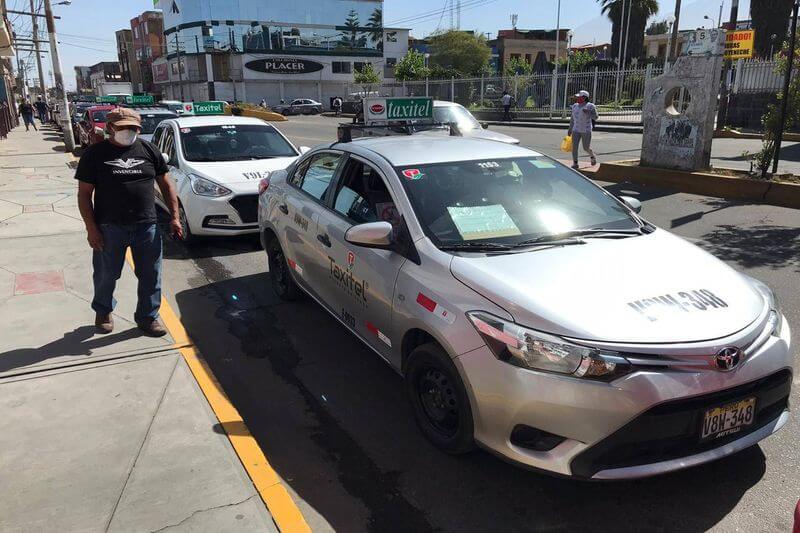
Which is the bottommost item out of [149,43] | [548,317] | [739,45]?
[548,317]

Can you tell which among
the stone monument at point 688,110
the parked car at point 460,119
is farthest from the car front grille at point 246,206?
the stone monument at point 688,110

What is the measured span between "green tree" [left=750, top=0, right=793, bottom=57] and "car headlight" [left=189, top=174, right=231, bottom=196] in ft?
94.2

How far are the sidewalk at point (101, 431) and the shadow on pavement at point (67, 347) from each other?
0.04ft

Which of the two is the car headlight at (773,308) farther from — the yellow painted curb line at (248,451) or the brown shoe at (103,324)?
the brown shoe at (103,324)

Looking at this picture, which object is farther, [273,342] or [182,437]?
[273,342]

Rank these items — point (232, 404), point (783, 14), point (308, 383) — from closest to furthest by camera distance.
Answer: point (232, 404), point (308, 383), point (783, 14)

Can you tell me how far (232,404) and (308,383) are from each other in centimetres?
56

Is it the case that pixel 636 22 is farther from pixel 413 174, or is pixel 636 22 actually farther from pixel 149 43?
pixel 149 43

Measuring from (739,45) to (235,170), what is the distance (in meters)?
21.0

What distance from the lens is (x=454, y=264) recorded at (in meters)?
3.26

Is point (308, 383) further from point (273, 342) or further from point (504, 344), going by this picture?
point (504, 344)

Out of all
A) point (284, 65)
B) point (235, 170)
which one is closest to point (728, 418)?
point (235, 170)

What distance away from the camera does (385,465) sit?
11.1 ft

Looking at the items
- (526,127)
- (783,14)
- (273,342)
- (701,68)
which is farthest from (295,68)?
(273,342)
